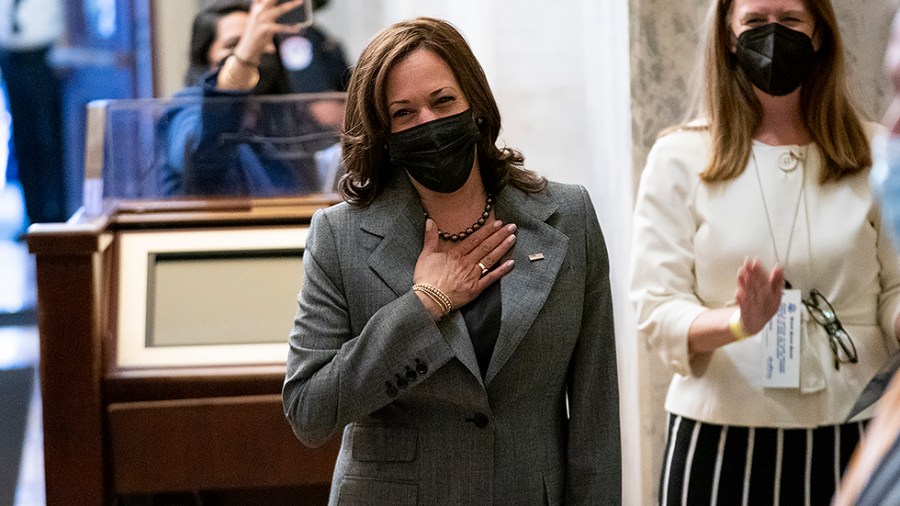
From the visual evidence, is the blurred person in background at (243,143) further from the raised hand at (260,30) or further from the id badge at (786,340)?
the id badge at (786,340)

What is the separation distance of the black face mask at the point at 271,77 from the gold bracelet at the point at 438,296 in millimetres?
2147

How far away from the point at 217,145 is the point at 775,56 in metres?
2.03

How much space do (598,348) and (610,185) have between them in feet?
6.93

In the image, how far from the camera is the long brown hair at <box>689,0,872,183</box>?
8.87 ft

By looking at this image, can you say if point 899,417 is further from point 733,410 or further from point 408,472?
point 733,410

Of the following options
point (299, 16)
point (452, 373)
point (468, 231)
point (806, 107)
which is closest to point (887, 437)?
point (452, 373)

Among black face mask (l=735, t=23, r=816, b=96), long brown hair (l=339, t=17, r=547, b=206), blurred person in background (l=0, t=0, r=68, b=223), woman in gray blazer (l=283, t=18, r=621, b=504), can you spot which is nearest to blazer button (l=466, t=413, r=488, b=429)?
woman in gray blazer (l=283, t=18, r=621, b=504)

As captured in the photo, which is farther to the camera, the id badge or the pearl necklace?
the id badge

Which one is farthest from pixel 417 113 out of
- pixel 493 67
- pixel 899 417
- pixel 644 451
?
pixel 493 67

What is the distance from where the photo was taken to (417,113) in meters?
2.35

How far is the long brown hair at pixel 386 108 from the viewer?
2.35 meters

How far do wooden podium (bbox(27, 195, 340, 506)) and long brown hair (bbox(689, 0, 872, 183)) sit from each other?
150cm

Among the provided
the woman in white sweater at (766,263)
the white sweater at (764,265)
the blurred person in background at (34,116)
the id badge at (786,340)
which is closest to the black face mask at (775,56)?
the woman in white sweater at (766,263)

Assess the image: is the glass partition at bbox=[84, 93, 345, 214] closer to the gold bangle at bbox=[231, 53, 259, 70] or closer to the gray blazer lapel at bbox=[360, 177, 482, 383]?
the gold bangle at bbox=[231, 53, 259, 70]
